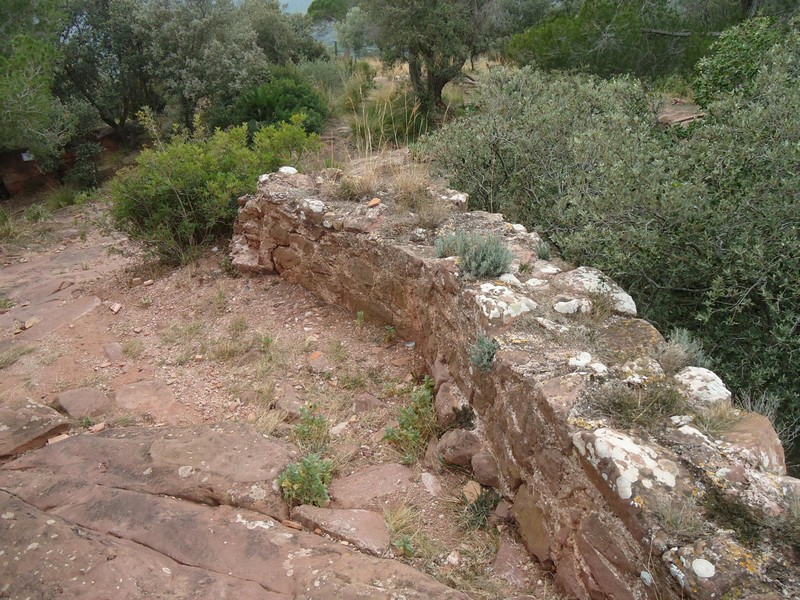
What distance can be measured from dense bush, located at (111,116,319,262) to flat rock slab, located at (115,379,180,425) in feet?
7.62

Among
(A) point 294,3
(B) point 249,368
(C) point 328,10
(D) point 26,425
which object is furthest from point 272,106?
(A) point 294,3

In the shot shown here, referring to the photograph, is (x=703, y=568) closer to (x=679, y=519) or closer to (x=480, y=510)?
(x=679, y=519)

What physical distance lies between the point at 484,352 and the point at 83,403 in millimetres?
2989

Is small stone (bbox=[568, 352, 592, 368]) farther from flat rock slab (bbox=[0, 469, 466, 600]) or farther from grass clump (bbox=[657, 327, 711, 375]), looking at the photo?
flat rock slab (bbox=[0, 469, 466, 600])

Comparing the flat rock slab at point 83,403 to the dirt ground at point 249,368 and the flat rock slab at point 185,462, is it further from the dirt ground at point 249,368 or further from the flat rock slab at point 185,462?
the flat rock slab at point 185,462

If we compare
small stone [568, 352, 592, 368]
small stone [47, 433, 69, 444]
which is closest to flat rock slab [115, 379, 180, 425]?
small stone [47, 433, 69, 444]

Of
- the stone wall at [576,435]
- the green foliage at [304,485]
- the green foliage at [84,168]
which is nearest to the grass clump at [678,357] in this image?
the stone wall at [576,435]

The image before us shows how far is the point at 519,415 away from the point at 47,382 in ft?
13.0

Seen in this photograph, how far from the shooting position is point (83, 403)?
431cm

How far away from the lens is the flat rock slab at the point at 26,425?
366 cm

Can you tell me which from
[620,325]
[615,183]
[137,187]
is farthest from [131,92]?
[620,325]

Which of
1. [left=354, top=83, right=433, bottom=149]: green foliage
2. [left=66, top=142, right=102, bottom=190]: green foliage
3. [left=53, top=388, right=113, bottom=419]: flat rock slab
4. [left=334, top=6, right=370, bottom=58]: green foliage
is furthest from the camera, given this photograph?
[left=334, top=6, right=370, bottom=58]: green foliage

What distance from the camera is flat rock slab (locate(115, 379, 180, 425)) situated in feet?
14.0

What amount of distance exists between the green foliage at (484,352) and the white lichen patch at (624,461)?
88 centimetres
